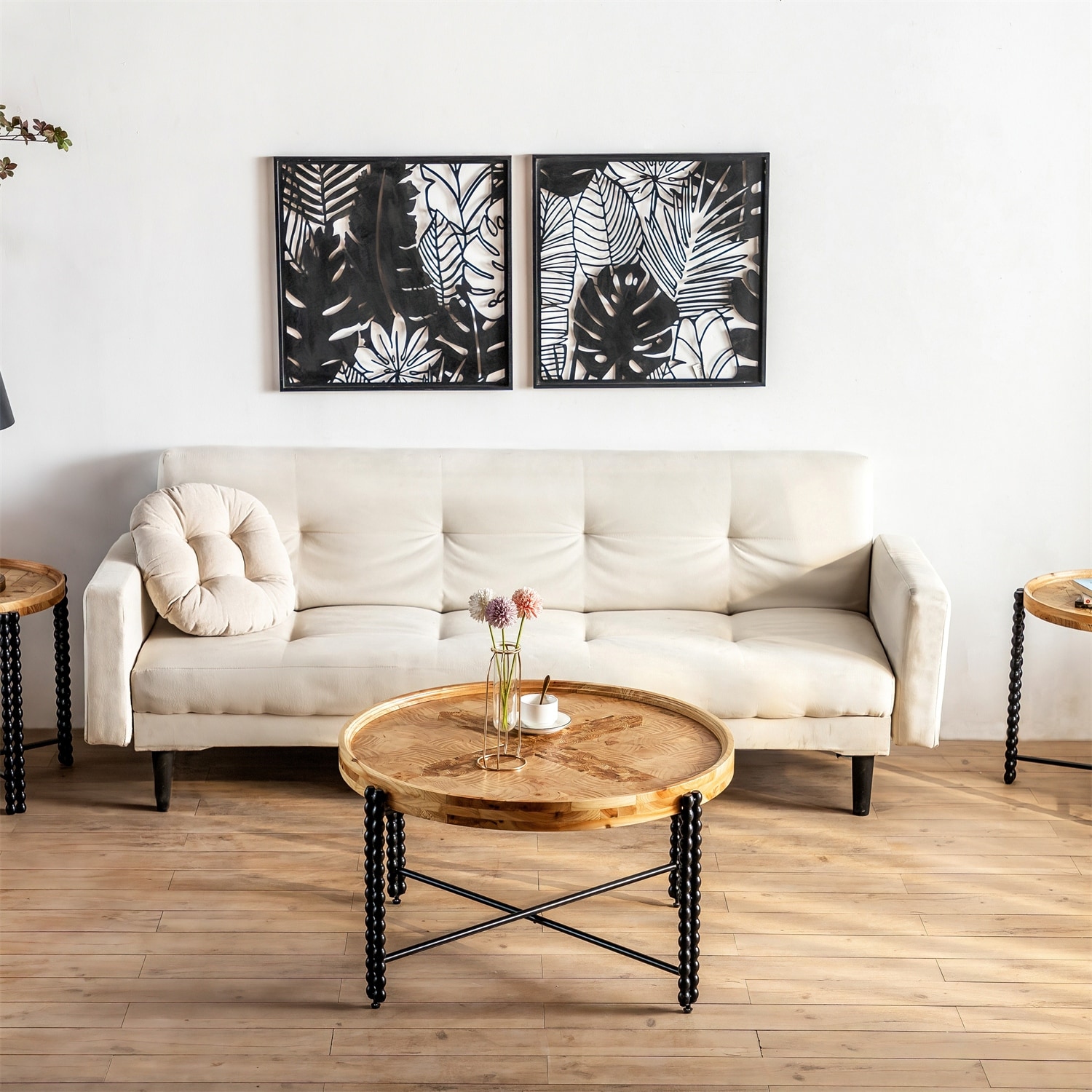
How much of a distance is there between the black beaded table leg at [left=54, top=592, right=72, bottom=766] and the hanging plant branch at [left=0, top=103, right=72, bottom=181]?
1329mm

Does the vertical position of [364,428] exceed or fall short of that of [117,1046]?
it exceeds it

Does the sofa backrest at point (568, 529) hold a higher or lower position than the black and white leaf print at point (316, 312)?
lower

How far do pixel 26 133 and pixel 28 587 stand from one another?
1363 millimetres

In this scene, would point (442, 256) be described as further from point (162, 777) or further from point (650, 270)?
point (162, 777)

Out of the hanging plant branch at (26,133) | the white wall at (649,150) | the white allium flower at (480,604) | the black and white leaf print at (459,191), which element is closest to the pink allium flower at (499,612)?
the white allium flower at (480,604)

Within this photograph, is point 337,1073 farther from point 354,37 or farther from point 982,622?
point 354,37

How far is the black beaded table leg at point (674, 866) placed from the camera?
2.30 meters

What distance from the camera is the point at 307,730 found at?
10.2 feet

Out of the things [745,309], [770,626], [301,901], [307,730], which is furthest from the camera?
[745,309]

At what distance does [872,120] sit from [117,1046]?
3.22m

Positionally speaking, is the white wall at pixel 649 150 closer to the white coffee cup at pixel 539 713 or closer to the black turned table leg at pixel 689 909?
the white coffee cup at pixel 539 713

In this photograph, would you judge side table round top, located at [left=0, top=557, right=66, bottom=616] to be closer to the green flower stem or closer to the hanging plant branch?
the hanging plant branch

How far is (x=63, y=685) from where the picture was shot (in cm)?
352

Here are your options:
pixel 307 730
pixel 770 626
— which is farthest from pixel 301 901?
pixel 770 626
